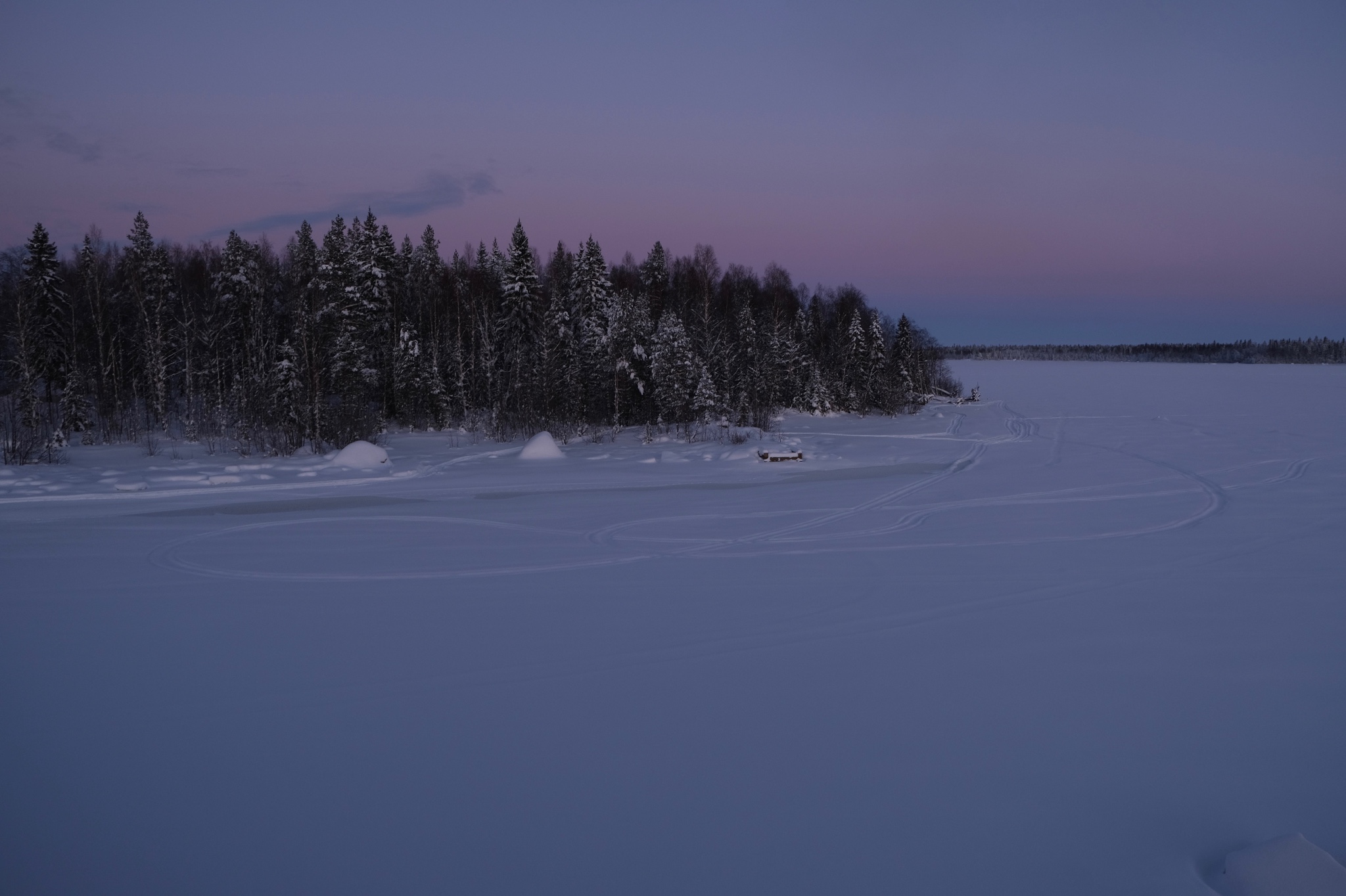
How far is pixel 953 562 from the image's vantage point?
8031 mm

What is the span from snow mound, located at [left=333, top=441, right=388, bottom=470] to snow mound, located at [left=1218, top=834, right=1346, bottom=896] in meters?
16.9

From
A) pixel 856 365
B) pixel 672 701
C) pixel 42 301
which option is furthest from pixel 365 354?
pixel 672 701

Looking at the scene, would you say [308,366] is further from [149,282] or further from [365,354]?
[149,282]

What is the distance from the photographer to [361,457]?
17.6 m

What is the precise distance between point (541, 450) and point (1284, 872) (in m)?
17.5

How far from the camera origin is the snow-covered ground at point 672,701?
3.19 m

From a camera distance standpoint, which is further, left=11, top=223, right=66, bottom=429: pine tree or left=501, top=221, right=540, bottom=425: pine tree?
left=501, top=221, right=540, bottom=425: pine tree

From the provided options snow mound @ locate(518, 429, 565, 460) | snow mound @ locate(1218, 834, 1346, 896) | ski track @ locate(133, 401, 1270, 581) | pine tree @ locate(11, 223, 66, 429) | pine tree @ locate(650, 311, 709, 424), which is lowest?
snow mound @ locate(1218, 834, 1346, 896)

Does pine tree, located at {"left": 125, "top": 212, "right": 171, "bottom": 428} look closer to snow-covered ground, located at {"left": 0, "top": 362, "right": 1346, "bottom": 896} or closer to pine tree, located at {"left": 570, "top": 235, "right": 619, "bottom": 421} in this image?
pine tree, located at {"left": 570, "top": 235, "right": 619, "bottom": 421}

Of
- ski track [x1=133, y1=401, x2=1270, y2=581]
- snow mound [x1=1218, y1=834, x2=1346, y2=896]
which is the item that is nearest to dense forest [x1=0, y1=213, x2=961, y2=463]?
ski track [x1=133, y1=401, x2=1270, y2=581]

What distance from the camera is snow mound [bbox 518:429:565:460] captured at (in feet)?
63.1

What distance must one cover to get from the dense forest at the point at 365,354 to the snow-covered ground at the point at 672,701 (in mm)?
14877

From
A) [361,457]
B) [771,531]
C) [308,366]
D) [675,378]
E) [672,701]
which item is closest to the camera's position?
[672,701]

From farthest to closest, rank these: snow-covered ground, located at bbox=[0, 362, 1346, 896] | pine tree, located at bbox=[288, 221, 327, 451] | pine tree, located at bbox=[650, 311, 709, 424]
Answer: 1. pine tree, located at bbox=[650, 311, 709, 424]
2. pine tree, located at bbox=[288, 221, 327, 451]
3. snow-covered ground, located at bbox=[0, 362, 1346, 896]
